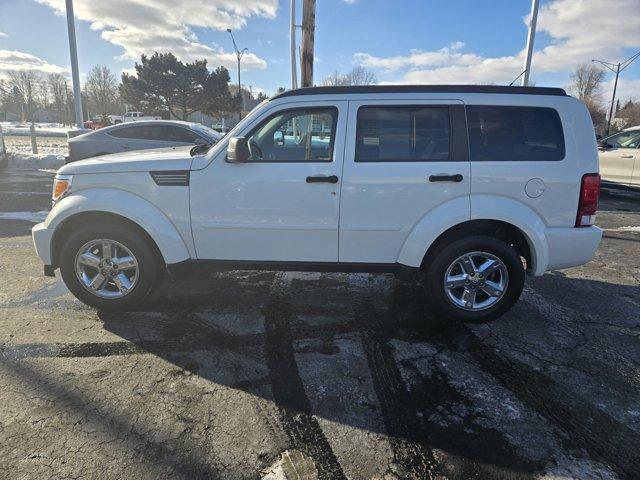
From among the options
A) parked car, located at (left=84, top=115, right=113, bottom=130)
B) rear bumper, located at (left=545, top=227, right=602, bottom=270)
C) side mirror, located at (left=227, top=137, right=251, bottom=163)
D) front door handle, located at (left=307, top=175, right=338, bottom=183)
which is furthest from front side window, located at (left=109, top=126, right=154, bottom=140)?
parked car, located at (left=84, top=115, right=113, bottom=130)

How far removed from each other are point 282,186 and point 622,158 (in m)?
10.3

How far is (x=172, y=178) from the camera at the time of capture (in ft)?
12.1

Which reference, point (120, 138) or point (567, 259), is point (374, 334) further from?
point (120, 138)

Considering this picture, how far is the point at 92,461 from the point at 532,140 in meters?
3.96

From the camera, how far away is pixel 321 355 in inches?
130

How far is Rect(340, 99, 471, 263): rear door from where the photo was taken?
356 cm

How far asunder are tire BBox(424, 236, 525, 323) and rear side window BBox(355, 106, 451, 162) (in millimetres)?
872

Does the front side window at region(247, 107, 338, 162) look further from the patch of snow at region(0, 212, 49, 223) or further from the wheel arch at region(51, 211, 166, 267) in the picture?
the patch of snow at region(0, 212, 49, 223)

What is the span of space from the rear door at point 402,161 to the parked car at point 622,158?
29.4ft

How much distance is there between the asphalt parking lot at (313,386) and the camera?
228 cm

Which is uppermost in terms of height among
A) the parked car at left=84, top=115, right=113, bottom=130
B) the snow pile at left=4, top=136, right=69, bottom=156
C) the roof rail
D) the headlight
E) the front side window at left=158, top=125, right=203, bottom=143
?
the parked car at left=84, top=115, right=113, bottom=130

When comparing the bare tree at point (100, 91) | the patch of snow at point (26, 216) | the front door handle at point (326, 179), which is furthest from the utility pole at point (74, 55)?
the bare tree at point (100, 91)

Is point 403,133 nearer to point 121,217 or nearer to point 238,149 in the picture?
point 238,149

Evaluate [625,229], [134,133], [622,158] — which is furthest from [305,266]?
[622,158]
